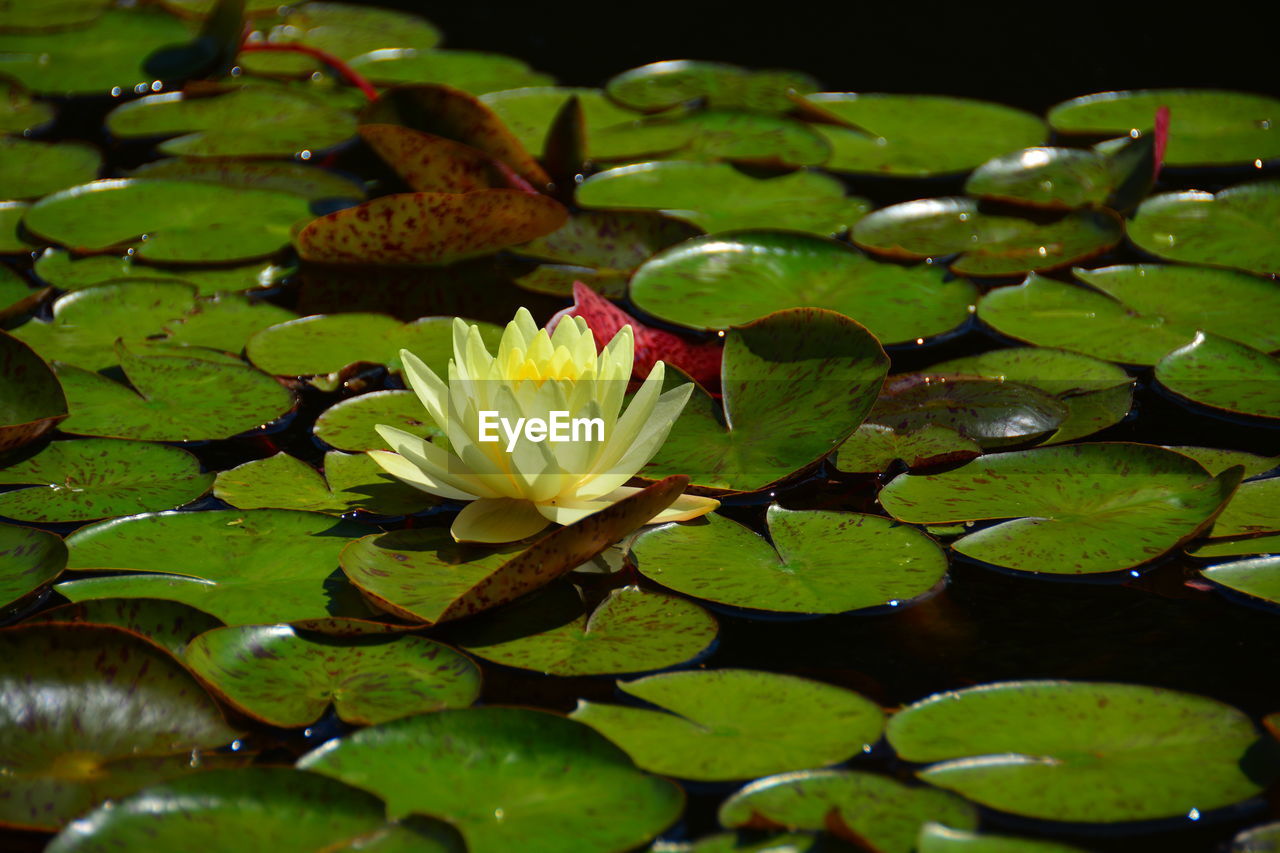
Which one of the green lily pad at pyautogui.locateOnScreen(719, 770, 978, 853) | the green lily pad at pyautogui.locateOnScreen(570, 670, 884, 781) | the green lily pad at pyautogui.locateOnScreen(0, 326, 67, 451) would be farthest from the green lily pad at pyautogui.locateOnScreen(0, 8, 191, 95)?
the green lily pad at pyautogui.locateOnScreen(719, 770, 978, 853)

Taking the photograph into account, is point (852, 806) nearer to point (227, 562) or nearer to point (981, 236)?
point (227, 562)

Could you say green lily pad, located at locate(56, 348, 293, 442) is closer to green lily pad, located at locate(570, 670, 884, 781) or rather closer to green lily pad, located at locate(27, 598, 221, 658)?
green lily pad, located at locate(27, 598, 221, 658)

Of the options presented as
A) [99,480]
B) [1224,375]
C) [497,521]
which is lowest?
[99,480]

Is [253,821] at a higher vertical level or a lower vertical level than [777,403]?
lower

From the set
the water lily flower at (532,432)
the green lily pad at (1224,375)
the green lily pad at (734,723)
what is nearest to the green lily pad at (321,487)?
the water lily flower at (532,432)

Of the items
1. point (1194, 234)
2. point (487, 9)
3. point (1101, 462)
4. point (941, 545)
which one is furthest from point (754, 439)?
point (487, 9)

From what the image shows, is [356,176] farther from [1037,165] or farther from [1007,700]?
[1007,700]

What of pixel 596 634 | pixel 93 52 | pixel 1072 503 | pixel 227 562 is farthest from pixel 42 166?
pixel 1072 503
